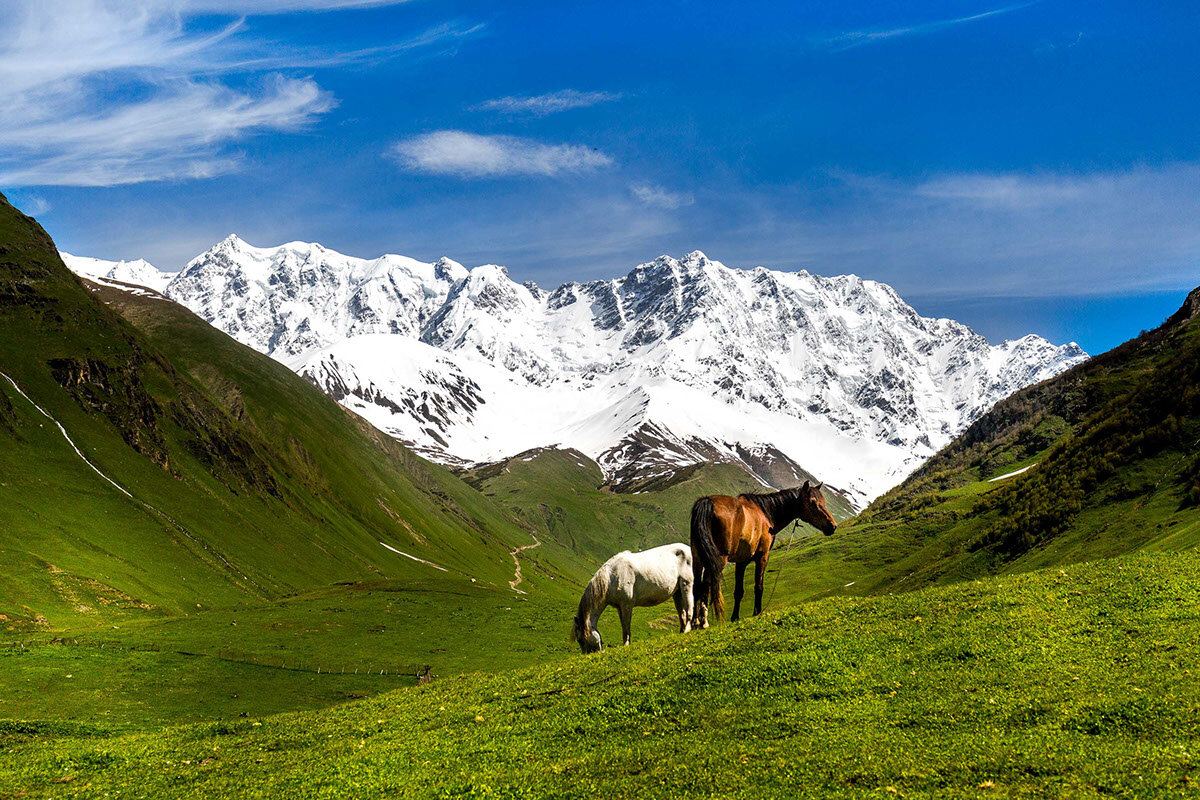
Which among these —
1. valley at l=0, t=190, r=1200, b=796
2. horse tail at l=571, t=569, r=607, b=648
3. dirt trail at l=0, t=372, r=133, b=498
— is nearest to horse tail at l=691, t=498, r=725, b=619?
valley at l=0, t=190, r=1200, b=796

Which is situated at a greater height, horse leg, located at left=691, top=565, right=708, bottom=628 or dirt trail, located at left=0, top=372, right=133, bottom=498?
dirt trail, located at left=0, top=372, right=133, bottom=498

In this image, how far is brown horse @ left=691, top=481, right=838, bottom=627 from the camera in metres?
30.8

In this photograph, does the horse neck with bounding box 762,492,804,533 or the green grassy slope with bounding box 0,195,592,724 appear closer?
the horse neck with bounding box 762,492,804,533

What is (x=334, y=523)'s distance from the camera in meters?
197

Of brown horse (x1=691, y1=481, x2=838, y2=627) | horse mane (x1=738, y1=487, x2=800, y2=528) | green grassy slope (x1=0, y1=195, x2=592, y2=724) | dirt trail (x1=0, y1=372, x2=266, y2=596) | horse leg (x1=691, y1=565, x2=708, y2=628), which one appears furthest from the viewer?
dirt trail (x1=0, y1=372, x2=266, y2=596)

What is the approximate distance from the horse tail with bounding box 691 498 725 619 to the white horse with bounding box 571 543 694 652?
0.83 meters

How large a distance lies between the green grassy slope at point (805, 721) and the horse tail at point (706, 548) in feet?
11.4

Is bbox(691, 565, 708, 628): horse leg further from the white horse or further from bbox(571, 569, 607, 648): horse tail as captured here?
bbox(571, 569, 607, 648): horse tail

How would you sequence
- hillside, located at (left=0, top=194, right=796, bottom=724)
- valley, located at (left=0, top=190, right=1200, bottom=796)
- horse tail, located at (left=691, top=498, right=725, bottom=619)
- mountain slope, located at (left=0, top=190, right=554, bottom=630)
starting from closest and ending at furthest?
valley, located at (left=0, top=190, right=1200, bottom=796), horse tail, located at (left=691, top=498, right=725, bottom=619), hillside, located at (left=0, top=194, right=796, bottom=724), mountain slope, located at (left=0, top=190, right=554, bottom=630)

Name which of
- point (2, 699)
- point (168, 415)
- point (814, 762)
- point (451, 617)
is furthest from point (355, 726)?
point (168, 415)

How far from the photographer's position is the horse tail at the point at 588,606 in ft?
100

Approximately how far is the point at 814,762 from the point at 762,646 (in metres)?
8.07

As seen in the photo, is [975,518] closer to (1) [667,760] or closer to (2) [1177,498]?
(2) [1177,498]

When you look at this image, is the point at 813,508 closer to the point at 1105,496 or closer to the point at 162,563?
the point at 1105,496
